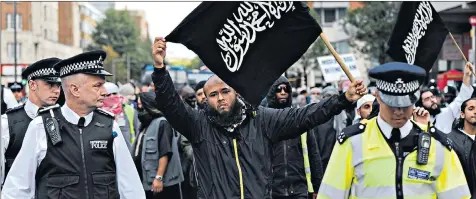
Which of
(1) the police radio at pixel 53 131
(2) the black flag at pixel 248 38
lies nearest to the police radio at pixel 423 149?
(2) the black flag at pixel 248 38

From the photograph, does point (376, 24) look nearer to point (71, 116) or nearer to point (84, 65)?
point (84, 65)

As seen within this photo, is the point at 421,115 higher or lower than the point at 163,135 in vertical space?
higher

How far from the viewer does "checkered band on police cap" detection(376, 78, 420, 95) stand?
5710 millimetres

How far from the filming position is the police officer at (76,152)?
6.28 meters

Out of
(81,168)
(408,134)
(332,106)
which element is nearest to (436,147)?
(408,134)

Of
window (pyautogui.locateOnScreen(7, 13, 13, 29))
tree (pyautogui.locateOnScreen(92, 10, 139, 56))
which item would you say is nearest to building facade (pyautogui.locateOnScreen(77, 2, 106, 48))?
tree (pyautogui.locateOnScreen(92, 10, 139, 56))

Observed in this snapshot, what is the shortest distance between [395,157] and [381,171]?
12 centimetres

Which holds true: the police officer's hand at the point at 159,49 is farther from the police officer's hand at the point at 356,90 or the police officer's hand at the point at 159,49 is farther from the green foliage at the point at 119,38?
the green foliage at the point at 119,38

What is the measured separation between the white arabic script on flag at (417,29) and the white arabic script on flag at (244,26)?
9.35 feet

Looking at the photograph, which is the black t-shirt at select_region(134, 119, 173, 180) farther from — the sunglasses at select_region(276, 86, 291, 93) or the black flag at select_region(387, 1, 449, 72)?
the black flag at select_region(387, 1, 449, 72)

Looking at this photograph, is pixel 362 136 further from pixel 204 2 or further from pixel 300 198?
pixel 300 198

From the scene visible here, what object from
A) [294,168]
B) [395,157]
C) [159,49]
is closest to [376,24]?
[294,168]

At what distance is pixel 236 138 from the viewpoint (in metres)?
6.67

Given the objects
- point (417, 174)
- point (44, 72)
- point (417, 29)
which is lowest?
point (417, 174)
